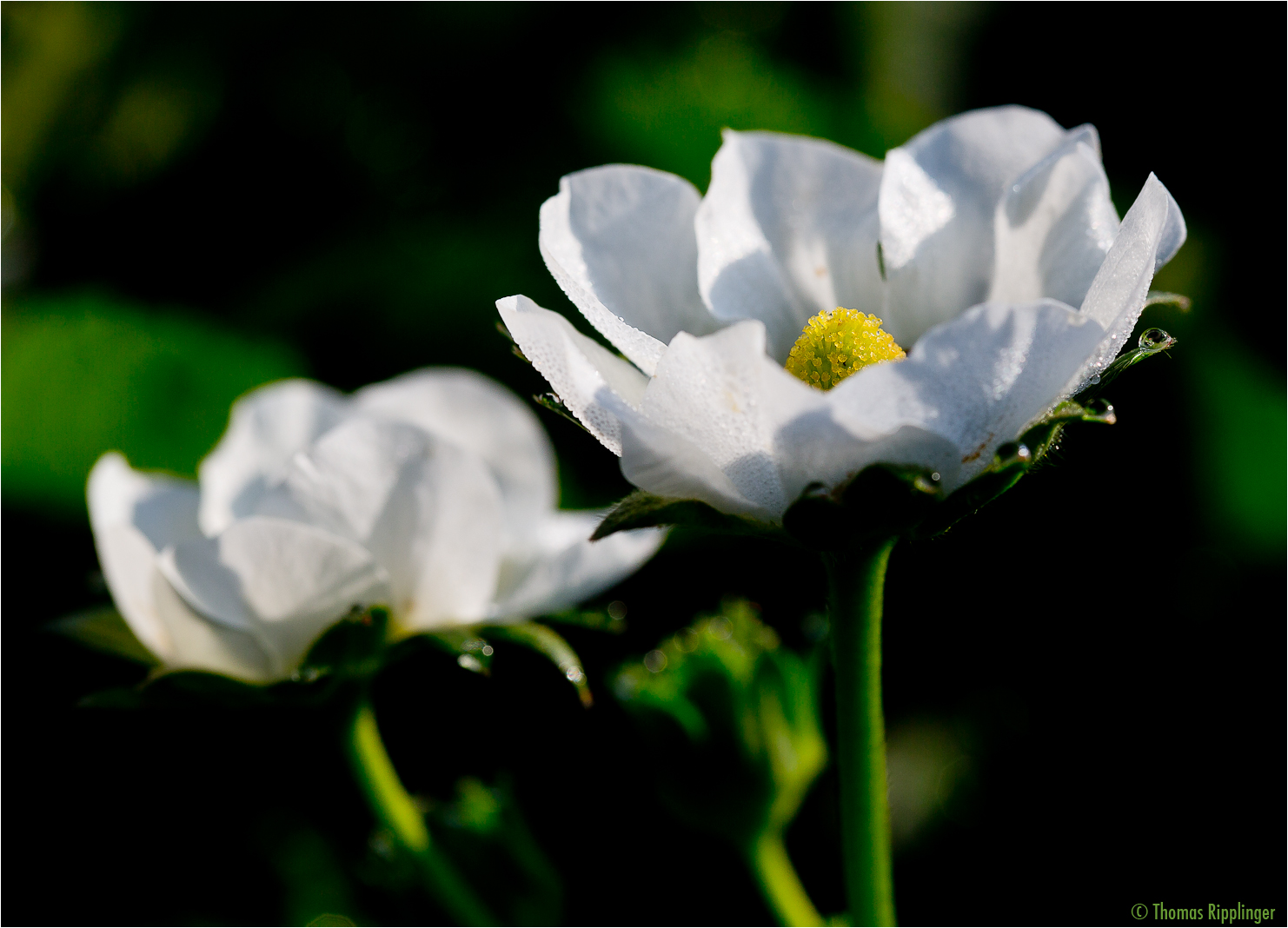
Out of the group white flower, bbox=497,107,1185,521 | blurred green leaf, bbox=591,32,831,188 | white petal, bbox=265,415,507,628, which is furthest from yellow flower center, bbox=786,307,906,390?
blurred green leaf, bbox=591,32,831,188

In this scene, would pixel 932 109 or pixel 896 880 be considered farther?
pixel 932 109

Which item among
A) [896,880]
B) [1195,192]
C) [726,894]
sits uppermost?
[1195,192]

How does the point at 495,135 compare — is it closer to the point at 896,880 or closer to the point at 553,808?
the point at 553,808

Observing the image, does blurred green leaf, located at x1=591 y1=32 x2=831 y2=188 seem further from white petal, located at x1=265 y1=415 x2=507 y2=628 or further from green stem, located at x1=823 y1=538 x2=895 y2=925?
green stem, located at x1=823 y1=538 x2=895 y2=925

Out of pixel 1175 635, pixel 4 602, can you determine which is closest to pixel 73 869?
pixel 4 602

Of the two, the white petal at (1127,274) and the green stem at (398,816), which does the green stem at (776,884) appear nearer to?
the green stem at (398,816)

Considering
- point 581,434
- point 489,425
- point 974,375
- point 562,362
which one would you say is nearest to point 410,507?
point 489,425

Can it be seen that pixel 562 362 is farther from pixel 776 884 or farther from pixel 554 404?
pixel 776 884
